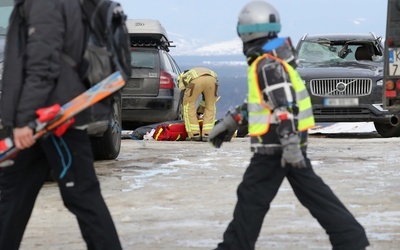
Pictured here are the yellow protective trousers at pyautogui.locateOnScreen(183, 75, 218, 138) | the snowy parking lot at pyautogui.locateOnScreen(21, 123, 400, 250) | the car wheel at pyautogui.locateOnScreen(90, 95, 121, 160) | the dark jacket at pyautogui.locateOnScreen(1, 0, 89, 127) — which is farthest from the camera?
the yellow protective trousers at pyautogui.locateOnScreen(183, 75, 218, 138)

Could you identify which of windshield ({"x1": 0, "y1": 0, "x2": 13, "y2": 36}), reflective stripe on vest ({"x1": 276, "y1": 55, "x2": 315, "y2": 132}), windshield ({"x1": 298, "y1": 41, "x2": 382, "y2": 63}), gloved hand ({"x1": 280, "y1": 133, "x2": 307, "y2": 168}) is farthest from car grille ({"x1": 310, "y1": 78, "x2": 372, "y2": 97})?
gloved hand ({"x1": 280, "y1": 133, "x2": 307, "y2": 168})

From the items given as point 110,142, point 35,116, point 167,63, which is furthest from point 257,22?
point 167,63

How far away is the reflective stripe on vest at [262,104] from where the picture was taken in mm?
5707

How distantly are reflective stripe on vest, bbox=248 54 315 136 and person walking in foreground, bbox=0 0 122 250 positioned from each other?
0.87 metres

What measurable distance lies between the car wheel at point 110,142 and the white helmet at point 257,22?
591 cm

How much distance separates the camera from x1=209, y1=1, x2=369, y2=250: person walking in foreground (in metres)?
5.62

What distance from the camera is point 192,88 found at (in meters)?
16.3

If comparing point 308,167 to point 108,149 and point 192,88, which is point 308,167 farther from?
point 192,88

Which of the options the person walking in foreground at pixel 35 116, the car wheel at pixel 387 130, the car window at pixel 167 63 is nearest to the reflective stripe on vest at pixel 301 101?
the person walking in foreground at pixel 35 116

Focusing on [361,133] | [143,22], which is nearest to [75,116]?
[143,22]

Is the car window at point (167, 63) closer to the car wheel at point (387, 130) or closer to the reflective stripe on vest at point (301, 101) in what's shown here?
the car wheel at point (387, 130)

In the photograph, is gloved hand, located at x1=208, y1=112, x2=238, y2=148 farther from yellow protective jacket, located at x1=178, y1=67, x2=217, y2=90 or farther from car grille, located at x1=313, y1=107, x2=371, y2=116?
car grille, located at x1=313, y1=107, x2=371, y2=116

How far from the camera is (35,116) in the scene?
527 cm

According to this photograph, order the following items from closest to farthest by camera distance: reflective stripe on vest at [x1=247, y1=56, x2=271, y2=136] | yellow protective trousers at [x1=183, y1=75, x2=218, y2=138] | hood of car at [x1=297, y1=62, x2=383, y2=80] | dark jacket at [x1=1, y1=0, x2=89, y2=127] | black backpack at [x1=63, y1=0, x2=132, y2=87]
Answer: dark jacket at [x1=1, y1=0, x2=89, y2=127]
black backpack at [x1=63, y1=0, x2=132, y2=87]
reflective stripe on vest at [x1=247, y1=56, x2=271, y2=136]
yellow protective trousers at [x1=183, y1=75, x2=218, y2=138]
hood of car at [x1=297, y1=62, x2=383, y2=80]
